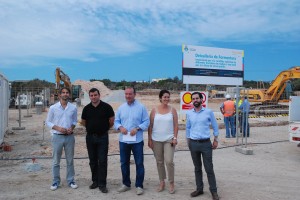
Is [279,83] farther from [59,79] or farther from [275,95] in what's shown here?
[59,79]

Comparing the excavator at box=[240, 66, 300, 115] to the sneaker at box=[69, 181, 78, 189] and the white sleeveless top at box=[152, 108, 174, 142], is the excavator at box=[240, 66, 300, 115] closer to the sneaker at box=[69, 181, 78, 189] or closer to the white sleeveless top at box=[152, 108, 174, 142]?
the white sleeveless top at box=[152, 108, 174, 142]

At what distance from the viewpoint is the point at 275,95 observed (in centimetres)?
2883

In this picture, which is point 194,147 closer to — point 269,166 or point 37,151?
point 269,166

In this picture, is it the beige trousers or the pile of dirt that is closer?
the beige trousers

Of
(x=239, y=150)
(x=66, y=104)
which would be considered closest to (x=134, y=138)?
(x=66, y=104)

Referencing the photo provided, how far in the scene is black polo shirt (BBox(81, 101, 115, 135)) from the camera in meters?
5.97

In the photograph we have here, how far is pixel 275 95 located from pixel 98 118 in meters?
25.7

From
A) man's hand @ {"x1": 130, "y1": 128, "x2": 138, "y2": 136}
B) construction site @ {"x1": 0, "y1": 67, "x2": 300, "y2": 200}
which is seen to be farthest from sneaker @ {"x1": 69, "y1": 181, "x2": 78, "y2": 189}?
man's hand @ {"x1": 130, "y1": 128, "x2": 138, "y2": 136}

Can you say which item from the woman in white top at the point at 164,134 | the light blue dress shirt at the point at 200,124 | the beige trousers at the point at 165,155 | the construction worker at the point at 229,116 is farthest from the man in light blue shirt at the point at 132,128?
the construction worker at the point at 229,116

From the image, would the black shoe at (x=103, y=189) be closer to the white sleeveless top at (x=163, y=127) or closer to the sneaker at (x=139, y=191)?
the sneaker at (x=139, y=191)

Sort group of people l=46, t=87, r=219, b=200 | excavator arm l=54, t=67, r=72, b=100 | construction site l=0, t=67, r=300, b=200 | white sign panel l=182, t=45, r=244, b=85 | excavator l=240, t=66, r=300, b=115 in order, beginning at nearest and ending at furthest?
group of people l=46, t=87, r=219, b=200
construction site l=0, t=67, r=300, b=200
white sign panel l=182, t=45, r=244, b=85
excavator l=240, t=66, r=300, b=115
excavator arm l=54, t=67, r=72, b=100

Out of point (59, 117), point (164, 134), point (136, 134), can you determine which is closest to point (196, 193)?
point (164, 134)

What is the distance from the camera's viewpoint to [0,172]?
294 inches

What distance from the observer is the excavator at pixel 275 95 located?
2712 centimetres
